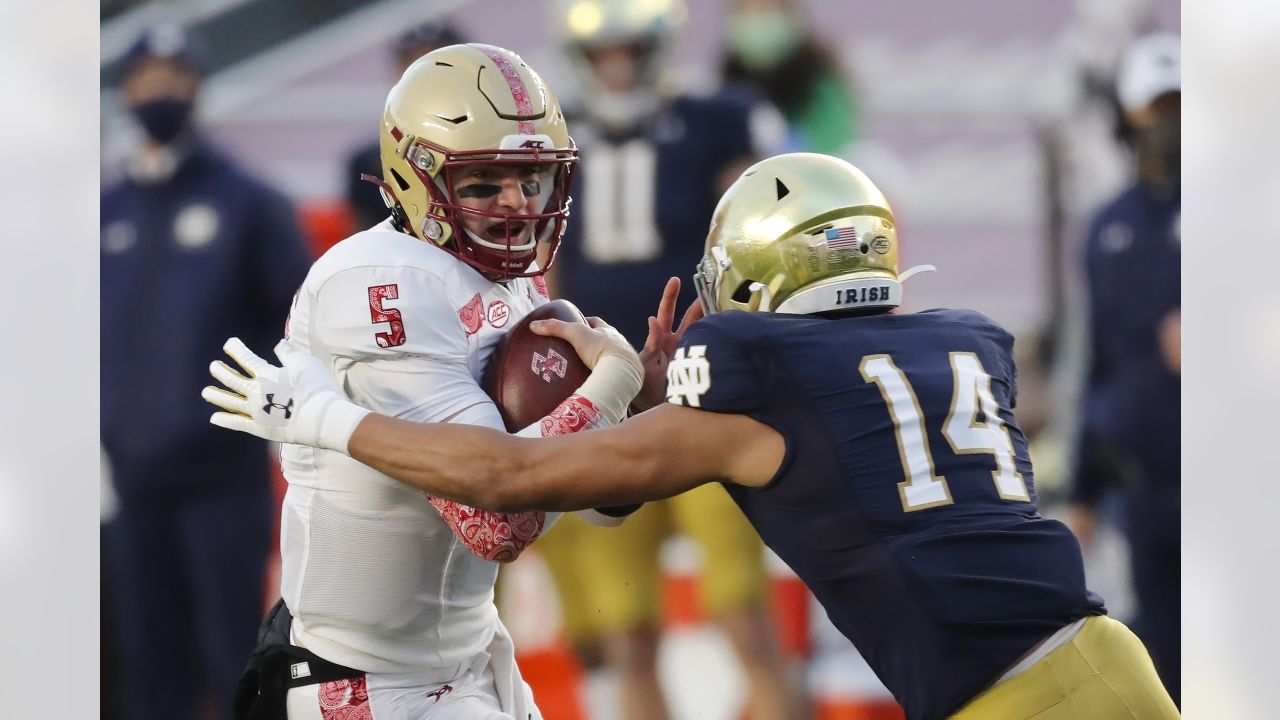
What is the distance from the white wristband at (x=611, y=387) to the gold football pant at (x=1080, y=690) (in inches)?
27.1

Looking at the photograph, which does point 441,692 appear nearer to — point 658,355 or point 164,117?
point 658,355

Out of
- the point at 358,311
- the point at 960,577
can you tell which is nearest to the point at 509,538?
the point at 358,311

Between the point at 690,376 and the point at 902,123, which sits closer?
the point at 690,376

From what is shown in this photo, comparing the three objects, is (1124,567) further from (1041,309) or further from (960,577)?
(960,577)

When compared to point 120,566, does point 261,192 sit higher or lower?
higher

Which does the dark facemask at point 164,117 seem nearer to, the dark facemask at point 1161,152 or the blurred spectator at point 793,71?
the blurred spectator at point 793,71

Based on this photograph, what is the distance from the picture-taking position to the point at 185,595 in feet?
13.8

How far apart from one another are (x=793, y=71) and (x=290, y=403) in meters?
2.69

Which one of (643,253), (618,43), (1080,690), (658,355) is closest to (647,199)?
(643,253)

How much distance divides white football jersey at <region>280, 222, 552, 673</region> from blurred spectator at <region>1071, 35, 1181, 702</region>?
8.51 feet

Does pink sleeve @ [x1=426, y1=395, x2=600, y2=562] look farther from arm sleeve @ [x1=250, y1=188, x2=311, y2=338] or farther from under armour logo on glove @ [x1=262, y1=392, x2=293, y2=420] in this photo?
arm sleeve @ [x1=250, y1=188, x2=311, y2=338]

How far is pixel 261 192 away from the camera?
4.26 m

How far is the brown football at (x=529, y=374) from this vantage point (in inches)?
84.1

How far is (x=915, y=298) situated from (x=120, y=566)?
104 inches
